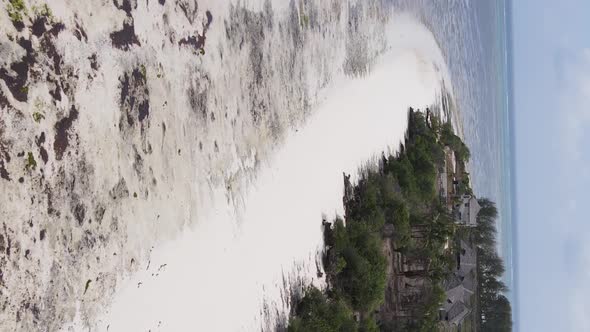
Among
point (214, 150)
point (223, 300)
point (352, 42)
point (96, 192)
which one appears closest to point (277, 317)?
point (223, 300)

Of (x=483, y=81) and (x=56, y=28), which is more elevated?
(x=483, y=81)

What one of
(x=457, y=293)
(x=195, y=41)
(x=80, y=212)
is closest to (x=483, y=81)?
(x=457, y=293)

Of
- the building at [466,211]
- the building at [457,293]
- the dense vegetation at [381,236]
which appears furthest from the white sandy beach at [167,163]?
the building at [466,211]

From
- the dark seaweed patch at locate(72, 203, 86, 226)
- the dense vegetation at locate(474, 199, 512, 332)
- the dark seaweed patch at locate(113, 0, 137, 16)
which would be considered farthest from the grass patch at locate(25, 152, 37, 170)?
the dense vegetation at locate(474, 199, 512, 332)

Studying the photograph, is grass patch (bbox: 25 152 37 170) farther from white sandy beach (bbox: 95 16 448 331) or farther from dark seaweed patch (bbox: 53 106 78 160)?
white sandy beach (bbox: 95 16 448 331)

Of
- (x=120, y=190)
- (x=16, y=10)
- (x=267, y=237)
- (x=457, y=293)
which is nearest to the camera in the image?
(x=16, y=10)

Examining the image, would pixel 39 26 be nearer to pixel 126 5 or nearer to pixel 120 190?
pixel 126 5

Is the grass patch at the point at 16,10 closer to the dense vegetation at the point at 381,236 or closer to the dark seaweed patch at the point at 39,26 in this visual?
the dark seaweed patch at the point at 39,26
